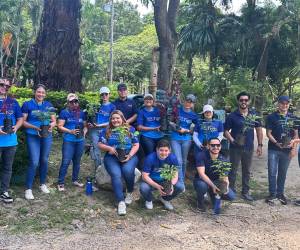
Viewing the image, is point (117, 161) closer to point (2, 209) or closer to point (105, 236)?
point (105, 236)

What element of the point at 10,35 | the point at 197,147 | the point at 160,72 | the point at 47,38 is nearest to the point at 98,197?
the point at 197,147

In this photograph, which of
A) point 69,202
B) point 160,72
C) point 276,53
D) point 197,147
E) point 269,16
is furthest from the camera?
point 276,53

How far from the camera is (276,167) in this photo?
24.1 ft

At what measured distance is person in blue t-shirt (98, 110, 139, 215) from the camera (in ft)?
20.6

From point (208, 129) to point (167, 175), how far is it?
52.3 inches

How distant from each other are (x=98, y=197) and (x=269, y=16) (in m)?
13.9

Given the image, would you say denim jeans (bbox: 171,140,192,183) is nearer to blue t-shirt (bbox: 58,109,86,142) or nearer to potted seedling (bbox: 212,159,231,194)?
potted seedling (bbox: 212,159,231,194)

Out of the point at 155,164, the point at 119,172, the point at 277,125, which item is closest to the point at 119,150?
the point at 119,172

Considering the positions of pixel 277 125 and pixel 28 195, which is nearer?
pixel 28 195

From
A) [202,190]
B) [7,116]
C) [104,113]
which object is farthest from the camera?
[104,113]

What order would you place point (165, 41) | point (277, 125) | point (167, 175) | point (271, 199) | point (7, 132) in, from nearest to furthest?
1. point (7, 132)
2. point (167, 175)
3. point (277, 125)
4. point (271, 199)
5. point (165, 41)

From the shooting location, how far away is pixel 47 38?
32.2ft

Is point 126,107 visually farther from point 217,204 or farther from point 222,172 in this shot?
point 217,204

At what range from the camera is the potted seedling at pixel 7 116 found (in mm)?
5823
